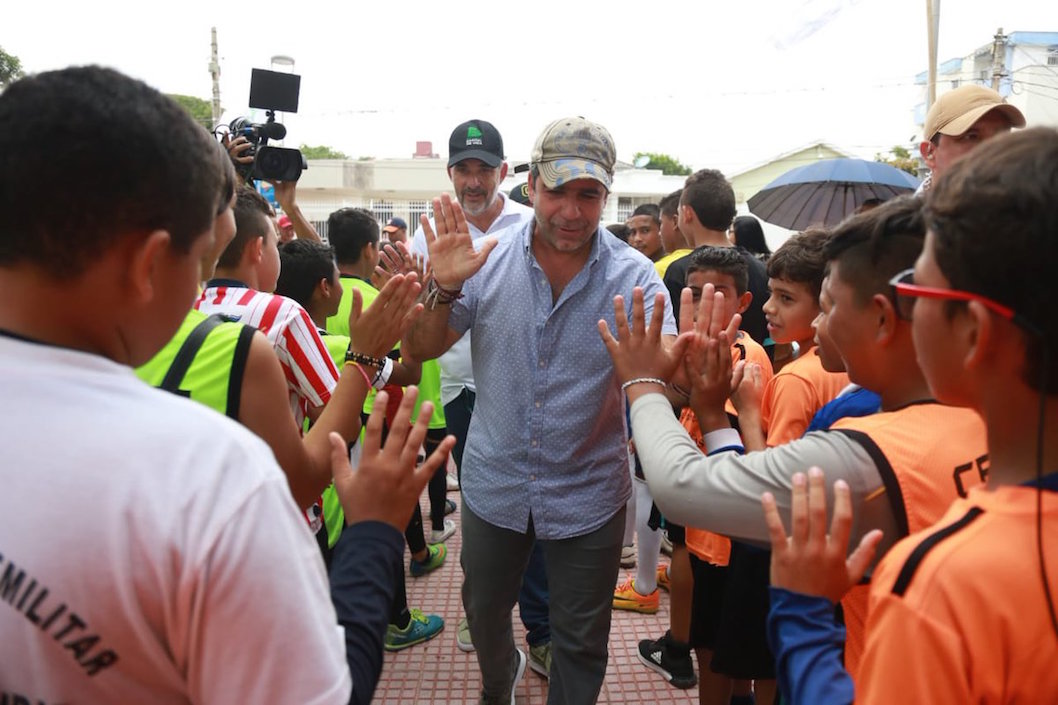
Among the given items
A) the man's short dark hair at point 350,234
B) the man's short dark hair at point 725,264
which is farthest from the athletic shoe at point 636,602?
the man's short dark hair at point 350,234

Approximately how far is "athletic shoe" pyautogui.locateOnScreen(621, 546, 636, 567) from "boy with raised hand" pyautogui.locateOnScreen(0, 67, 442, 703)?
3778mm

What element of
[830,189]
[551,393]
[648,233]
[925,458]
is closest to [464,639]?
[551,393]

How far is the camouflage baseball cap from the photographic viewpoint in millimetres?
2531

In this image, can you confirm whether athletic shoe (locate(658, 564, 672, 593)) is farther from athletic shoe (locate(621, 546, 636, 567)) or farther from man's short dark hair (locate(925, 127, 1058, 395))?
man's short dark hair (locate(925, 127, 1058, 395))

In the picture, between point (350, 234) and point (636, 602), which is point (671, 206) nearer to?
point (350, 234)

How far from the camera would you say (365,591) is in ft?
3.83

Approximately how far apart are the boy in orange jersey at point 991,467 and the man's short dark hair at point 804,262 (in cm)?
162

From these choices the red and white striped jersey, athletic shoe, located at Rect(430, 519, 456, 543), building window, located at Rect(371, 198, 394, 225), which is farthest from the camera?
building window, located at Rect(371, 198, 394, 225)

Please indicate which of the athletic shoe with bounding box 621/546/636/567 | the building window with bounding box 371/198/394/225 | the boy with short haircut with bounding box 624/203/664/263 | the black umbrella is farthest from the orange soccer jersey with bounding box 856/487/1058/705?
the building window with bounding box 371/198/394/225

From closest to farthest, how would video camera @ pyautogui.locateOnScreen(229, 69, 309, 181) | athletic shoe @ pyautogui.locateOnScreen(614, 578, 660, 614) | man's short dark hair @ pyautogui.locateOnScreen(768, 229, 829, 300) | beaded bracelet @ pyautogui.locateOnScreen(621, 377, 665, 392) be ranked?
beaded bracelet @ pyautogui.locateOnScreen(621, 377, 665, 392) < man's short dark hair @ pyautogui.locateOnScreen(768, 229, 829, 300) < athletic shoe @ pyautogui.locateOnScreen(614, 578, 660, 614) < video camera @ pyautogui.locateOnScreen(229, 69, 309, 181)

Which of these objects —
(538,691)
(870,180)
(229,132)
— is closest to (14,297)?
(538,691)

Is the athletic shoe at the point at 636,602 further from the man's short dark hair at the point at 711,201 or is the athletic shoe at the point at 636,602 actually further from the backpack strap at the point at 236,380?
the backpack strap at the point at 236,380

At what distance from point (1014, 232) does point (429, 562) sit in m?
4.07

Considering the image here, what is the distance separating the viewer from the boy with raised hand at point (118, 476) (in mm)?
784
